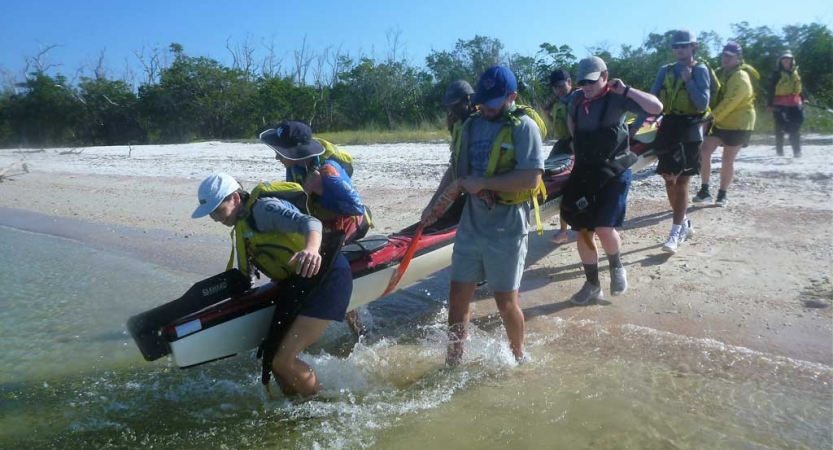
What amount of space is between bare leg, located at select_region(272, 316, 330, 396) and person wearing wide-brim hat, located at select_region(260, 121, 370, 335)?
0.84 m

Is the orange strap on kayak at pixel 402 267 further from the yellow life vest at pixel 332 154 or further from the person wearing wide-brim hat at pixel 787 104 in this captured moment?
the person wearing wide-brim hat at pixel 787 104

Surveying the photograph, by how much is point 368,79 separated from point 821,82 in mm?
18311

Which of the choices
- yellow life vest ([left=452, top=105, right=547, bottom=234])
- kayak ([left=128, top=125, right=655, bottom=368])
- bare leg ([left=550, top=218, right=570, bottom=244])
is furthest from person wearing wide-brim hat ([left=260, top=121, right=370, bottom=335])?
bare leg ([left=550, top=218, right=570, bottom=244])

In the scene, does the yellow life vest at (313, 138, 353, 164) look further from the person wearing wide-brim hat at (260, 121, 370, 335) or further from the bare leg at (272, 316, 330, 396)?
the bare leg at (272, 316, 330, 396)

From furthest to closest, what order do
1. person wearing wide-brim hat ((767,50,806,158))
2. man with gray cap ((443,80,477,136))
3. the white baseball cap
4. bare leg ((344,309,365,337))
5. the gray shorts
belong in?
person wearing wide-brim hat ((767,50,806,158)), bare leg ((344,309,365,337)), man with gray cap ((443,80,477,136)), the gray shorts, the white baseball cap

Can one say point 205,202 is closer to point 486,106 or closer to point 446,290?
point 486,106

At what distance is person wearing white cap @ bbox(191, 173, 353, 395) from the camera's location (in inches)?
136

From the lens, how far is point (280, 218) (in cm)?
349

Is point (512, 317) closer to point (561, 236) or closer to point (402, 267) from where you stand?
point (402, 267)

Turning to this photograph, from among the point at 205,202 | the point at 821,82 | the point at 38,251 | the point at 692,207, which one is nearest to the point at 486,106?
the point at 205,202

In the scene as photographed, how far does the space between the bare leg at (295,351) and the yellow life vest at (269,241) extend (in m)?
0.29

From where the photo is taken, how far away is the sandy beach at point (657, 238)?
4.86m

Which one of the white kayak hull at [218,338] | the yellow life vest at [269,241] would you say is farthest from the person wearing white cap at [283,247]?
the white kayak hull at [218,338]

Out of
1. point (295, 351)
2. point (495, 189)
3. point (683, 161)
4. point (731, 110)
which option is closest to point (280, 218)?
point (295, 351)
